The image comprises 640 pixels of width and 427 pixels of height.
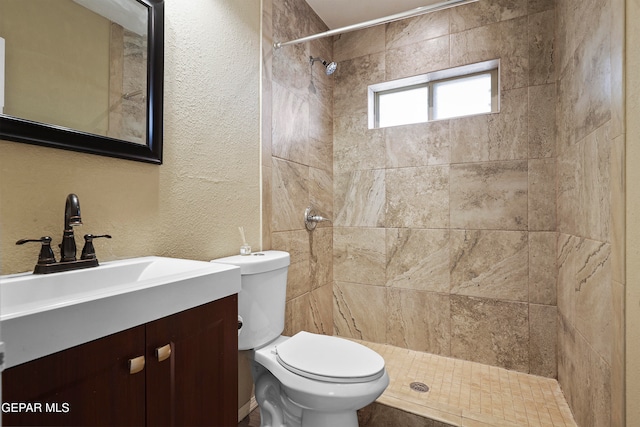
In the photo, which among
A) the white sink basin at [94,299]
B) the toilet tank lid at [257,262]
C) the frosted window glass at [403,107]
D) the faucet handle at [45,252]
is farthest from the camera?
the frosted window glass at [403,107]

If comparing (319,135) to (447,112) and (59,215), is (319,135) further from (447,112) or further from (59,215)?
(59,215)

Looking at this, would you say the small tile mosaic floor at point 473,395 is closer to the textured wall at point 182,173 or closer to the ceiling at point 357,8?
the textured wall at point 182,173

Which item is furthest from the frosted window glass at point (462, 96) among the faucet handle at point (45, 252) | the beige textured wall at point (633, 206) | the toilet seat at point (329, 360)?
the faucet handle at point (45, 252)

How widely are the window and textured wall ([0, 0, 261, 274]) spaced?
1.16m

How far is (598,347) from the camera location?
1.26m

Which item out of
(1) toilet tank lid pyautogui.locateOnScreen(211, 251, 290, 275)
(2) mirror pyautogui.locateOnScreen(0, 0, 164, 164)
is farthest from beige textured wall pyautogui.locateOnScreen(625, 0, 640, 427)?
(2) mirror pyautogui.locateOnScreen(0, 0, 164, 164)

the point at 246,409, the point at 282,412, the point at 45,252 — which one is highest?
the point at 45,252

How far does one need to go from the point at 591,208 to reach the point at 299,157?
154 cm

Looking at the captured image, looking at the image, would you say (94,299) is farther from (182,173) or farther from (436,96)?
(436,96)

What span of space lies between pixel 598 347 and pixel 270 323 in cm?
134

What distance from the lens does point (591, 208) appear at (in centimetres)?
134

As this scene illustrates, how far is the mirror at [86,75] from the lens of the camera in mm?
853

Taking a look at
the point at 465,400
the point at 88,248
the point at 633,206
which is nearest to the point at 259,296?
the point at 88,248

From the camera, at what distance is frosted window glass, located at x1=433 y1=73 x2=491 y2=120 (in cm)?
219
